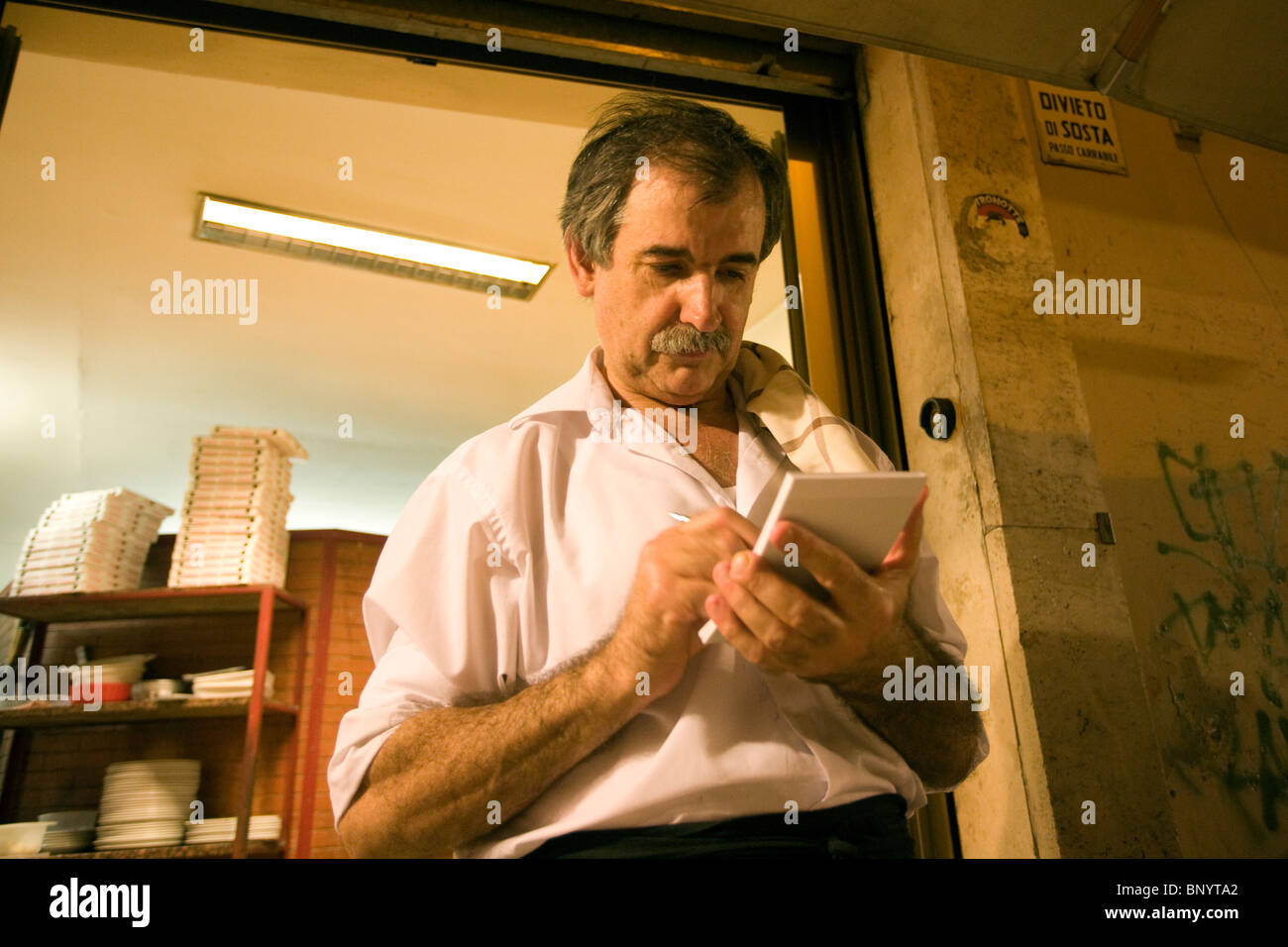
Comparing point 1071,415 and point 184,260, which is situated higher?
point 184,260

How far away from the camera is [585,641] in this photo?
3.64 feet

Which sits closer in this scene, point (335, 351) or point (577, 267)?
point (577, 267)

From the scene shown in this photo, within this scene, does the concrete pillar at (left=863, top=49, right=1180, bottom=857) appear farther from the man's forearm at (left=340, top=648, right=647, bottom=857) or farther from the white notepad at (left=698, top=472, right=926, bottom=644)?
the man's forearm at (left=340, top=648, right=647, bottom=857)

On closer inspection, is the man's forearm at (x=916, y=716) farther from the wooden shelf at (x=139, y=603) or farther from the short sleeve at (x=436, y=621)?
the wooden shelf at (x=139, y=603)

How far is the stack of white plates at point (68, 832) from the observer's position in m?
3.70

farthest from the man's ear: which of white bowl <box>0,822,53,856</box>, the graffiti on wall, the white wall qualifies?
white bowl <box>0,822,53,856</box>

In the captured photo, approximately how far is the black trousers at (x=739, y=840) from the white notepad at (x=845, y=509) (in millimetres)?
305

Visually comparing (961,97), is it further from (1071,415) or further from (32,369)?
(32,369)

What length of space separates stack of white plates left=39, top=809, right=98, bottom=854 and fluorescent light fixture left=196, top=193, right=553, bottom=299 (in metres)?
2.72

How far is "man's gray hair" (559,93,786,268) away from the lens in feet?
4.48

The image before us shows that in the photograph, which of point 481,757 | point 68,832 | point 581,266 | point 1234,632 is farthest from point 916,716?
point 68,832

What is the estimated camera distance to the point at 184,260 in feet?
12.8

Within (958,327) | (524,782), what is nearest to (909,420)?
(958,327)
